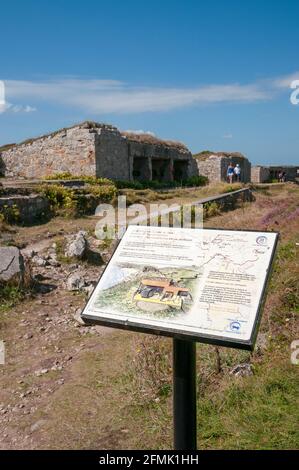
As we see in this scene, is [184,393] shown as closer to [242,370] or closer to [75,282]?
[242,370]

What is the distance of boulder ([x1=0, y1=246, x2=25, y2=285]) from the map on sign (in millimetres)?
3789

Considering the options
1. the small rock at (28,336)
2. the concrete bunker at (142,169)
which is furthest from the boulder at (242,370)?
the concrete bunker at (142,169)

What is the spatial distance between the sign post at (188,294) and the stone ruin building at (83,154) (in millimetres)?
17171

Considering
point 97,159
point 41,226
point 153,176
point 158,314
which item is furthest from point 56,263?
point 153,176

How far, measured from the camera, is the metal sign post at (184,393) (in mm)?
2664

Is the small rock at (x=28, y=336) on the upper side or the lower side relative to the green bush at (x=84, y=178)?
lower

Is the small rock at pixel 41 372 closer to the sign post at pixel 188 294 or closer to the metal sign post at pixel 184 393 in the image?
the sign post at pixel 188 294

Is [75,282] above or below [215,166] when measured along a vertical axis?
below

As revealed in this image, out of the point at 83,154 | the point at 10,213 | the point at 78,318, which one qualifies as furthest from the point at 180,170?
the point at 78,318

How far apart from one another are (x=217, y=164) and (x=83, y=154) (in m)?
11.9

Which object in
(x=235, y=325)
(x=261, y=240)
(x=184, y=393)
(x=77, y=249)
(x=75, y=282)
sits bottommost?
(x=75, y=282)

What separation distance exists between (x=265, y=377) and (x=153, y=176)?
2454cm

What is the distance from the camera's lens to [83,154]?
20.1 meters

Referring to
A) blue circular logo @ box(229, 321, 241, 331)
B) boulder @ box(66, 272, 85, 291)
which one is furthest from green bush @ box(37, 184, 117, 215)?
blue circular logo @ box(229, 321, 241, 331)
